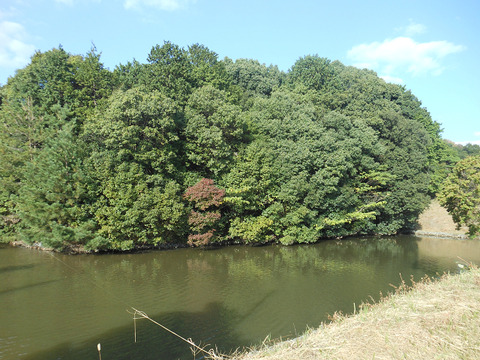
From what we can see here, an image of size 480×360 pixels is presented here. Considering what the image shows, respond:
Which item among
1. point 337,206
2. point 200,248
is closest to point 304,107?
point 337,206

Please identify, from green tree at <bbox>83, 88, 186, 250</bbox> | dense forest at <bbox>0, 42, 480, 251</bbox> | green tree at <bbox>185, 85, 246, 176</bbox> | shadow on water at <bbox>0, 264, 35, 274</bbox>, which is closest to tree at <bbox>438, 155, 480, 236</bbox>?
dense forest at <bbox>0, 42, 480, 251</bbox>

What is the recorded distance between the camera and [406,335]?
586 centimetres

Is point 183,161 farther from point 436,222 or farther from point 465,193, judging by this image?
point 436,222

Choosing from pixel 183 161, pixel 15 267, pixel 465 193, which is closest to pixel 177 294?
pixel 15 267

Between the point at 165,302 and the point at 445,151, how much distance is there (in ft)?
153

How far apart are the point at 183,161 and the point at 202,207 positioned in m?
5.06

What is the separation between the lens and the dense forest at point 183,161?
69.4 ft

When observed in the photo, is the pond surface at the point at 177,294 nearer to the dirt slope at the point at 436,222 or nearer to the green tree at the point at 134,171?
the green tree at the point at 134,171

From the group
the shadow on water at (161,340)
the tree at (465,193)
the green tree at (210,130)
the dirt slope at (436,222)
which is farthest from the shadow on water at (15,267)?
the dirt slope at (436,222)

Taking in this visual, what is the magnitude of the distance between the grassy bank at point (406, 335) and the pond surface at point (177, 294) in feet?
15.7

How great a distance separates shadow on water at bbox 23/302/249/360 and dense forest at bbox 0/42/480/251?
10127 millimetres

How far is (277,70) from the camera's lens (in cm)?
4856

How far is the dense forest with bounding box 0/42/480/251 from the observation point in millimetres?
21141

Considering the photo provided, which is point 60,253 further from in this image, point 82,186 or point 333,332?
point 333,332
